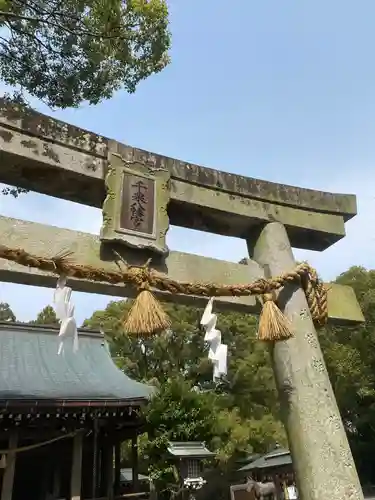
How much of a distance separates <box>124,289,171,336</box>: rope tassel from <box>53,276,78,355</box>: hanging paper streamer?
0.27 meters

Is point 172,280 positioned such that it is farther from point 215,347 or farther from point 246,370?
point 246,370

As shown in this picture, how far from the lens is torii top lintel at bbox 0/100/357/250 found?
2.75 metres

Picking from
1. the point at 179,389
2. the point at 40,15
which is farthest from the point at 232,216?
the point at 179,389

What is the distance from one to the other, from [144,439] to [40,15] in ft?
41.3

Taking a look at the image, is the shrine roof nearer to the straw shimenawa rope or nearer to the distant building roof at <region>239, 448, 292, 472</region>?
the straw shimenawa rope

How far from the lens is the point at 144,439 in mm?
14102

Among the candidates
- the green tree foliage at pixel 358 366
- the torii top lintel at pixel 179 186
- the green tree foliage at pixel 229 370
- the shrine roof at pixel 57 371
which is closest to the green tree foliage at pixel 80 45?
the torii top lintel at pixel 179 186

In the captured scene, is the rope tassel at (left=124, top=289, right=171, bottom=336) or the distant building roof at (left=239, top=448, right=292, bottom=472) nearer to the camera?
the rope tassel at (left=124, top=289, right=171, bottom=336)

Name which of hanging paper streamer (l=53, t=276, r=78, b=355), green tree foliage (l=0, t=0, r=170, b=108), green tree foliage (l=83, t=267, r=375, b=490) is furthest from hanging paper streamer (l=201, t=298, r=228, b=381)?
green tree foliage (l=83, t=267, r=375, b=490)

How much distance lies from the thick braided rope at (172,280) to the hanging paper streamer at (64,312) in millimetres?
87

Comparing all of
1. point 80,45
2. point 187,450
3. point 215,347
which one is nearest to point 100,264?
point 215,347

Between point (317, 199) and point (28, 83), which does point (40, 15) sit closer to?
point (28, 83)

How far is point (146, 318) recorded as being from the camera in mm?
2375

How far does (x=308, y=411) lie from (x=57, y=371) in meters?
8.34
